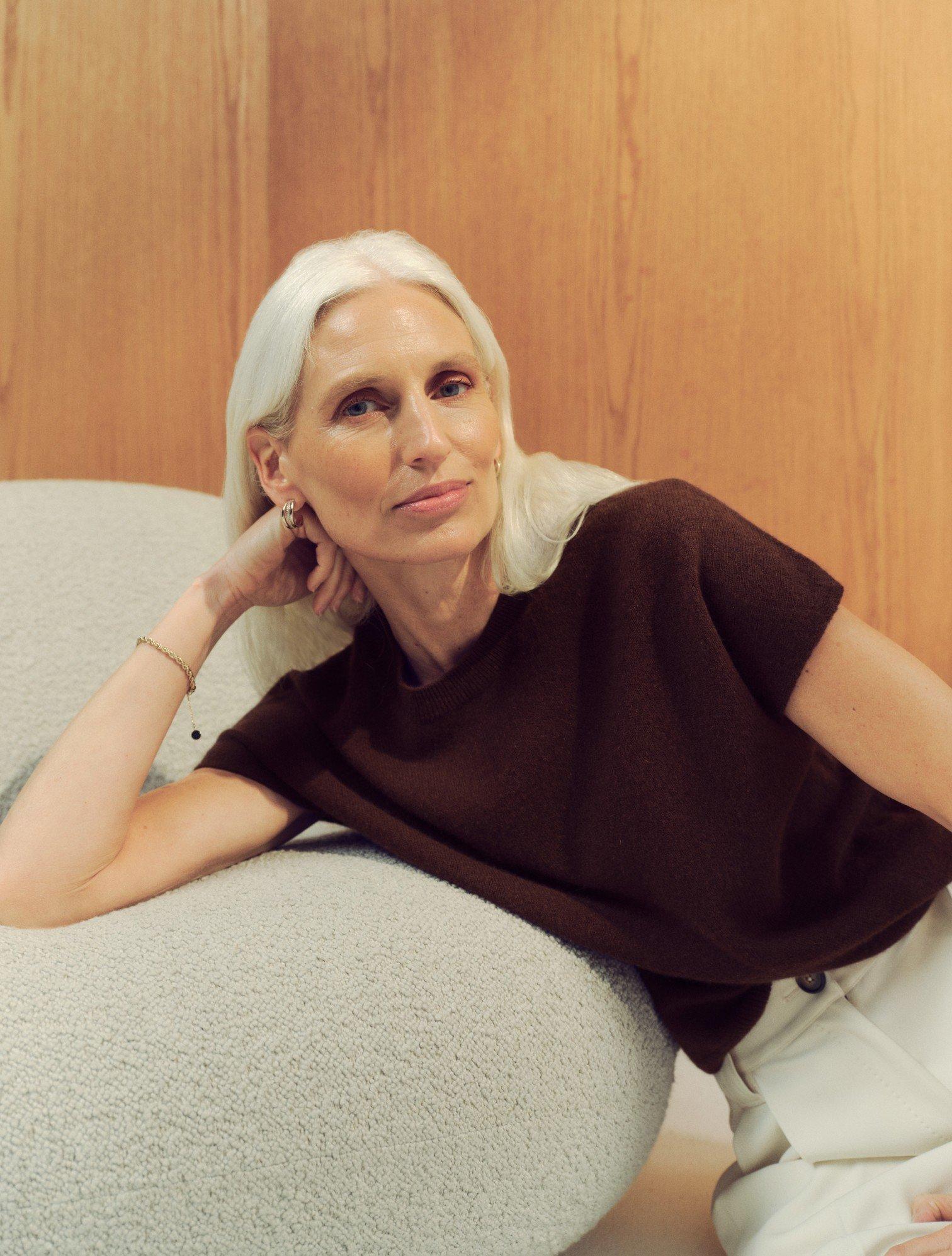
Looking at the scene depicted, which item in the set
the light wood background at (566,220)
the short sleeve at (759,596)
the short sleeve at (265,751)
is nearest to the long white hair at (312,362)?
the short sleeve at (759,596)

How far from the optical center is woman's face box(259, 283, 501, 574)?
3.19 feet

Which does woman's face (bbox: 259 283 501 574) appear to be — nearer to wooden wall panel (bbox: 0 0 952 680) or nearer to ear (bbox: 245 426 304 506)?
ear (bbox: 245 426 304 506)

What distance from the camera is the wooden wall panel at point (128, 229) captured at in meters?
1.63

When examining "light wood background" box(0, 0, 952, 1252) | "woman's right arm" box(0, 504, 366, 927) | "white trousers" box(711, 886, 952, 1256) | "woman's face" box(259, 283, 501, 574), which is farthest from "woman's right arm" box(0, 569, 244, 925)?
"white trousers" box(711, 886, 952, 1256)

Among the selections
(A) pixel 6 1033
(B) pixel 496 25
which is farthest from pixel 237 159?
(A) pixel 6 1033

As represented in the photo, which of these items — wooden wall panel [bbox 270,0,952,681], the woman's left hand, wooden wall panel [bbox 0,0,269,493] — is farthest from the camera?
wooden wall panel [bbox 0,0,269,493]

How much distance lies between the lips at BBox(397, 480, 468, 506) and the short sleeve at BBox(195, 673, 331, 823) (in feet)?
0.99

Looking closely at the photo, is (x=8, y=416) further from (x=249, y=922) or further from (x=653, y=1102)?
(x=653, y=1102)

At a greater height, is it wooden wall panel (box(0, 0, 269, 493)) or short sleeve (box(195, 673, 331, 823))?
wooden wall panel (box(0, 0, 269, 493))

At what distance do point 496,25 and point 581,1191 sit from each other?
1.52 m

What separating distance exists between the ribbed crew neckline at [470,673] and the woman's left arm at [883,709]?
0.28 m

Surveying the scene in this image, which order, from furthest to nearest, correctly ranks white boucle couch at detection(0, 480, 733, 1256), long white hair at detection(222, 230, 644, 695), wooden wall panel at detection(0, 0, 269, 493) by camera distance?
wooden wall panel at detection(0, 0, 269, 493), long white hair at detection(222, 230, 644, 695), white boucle couch at detection(0, 480, 733, 1256)

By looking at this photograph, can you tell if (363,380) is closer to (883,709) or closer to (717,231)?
(883,709)

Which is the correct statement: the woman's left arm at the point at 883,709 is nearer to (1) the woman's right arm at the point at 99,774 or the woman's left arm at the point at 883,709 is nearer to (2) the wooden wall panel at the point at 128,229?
(1) the woman's right arm at the point at 99,774
